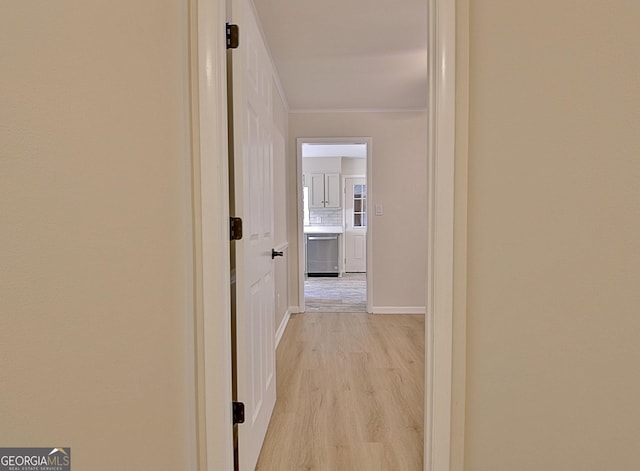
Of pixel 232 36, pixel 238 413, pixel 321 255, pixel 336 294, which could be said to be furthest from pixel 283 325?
pixel 321 255

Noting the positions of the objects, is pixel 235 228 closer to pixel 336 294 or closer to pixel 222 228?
pixel 222 228

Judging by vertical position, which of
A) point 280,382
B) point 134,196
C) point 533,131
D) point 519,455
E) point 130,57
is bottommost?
point 280,382

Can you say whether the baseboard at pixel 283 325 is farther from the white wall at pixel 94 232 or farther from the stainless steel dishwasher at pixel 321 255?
the stainless steel dishwasher at pixel 321 255

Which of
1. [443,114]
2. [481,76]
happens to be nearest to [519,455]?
[443,114]

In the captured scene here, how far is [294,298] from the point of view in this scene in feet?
15.1

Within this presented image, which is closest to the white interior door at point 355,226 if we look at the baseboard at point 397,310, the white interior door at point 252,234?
the baseboard at point 397,310

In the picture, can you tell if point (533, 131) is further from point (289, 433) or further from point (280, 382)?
point (280, 382)

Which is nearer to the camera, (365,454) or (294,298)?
(365,454)

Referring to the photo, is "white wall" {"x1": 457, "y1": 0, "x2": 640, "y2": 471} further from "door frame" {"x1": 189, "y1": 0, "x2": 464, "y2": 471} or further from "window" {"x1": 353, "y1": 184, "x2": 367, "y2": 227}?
"window" {"x1": 353, "y1": 184, "x2": 367, "y2": 227}

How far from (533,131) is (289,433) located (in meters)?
1.86

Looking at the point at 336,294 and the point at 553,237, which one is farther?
the point at 336,294

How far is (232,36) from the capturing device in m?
1.45

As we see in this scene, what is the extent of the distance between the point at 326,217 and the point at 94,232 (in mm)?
7402

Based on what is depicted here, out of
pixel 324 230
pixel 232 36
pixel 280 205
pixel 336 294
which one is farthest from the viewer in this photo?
pixel 324 230
